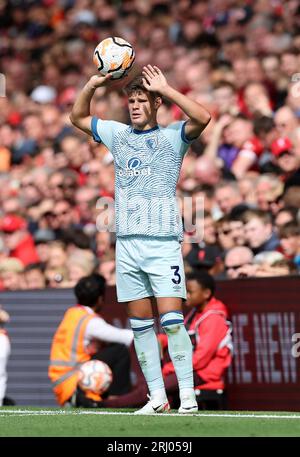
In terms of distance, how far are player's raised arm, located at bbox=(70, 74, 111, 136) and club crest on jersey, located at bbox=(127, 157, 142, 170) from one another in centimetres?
55

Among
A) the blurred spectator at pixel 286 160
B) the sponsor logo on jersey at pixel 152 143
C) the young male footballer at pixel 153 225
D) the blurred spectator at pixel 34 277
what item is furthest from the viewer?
the blurred spectator at pixel 34 277

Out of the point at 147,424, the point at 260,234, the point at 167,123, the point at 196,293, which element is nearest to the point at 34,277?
the point at 167,123

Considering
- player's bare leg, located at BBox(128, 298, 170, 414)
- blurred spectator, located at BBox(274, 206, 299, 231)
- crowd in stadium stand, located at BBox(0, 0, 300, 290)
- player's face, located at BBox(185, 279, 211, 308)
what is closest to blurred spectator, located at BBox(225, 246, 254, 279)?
crowd in stadium stand, located at BBox(0, 0, 300, 290)

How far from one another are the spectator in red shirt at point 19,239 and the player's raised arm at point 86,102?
20.6 feet

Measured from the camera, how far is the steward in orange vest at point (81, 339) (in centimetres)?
1145

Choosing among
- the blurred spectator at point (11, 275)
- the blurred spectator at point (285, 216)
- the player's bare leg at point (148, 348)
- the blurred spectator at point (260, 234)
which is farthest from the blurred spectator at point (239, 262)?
the player's bare leg at point (148, 348)

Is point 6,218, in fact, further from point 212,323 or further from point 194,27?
point 212,323

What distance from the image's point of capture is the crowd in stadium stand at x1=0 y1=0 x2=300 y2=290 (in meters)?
13.0

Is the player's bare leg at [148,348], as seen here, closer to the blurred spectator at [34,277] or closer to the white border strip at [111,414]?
the white border strip at [111,414]

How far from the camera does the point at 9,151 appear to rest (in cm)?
1900

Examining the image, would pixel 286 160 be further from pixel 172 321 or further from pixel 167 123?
pixel 172 321

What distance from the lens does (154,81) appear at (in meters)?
8.80
